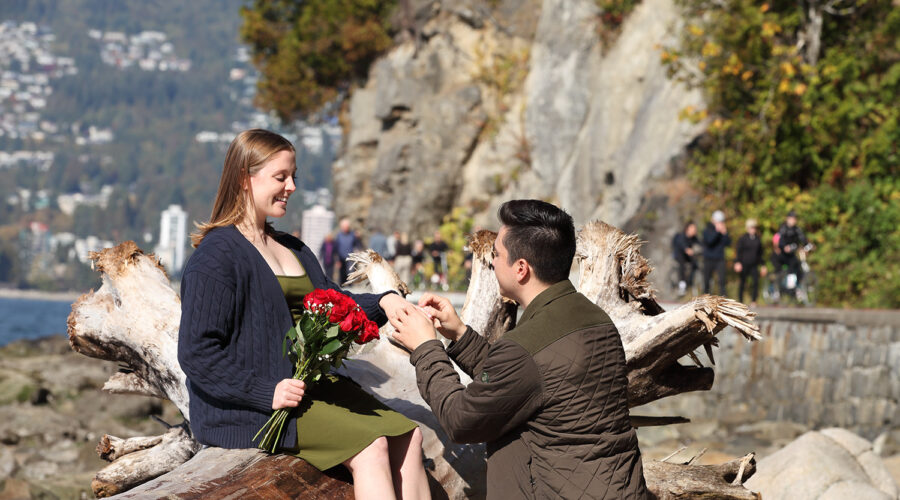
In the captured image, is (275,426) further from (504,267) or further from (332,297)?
(504,267)

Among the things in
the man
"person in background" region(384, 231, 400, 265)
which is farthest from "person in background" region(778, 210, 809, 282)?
the man

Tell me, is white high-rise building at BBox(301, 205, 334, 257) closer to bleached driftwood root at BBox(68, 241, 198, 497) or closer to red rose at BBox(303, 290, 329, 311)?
bleached driftwood root at BBox(68, 241, 198, 497)

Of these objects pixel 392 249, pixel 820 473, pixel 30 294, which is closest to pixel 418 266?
pixel 392 249

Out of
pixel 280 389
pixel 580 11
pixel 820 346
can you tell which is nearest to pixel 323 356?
pixel 280 389

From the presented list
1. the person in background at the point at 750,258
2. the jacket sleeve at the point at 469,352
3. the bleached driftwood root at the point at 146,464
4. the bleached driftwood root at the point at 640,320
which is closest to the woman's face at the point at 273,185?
the jacket sleeve at the point at 469,352

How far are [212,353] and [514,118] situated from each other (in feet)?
81.8

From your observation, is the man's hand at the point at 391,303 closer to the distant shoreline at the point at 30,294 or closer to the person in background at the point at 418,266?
the person in background at the point at 418,266

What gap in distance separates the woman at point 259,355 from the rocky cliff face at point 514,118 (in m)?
16.1

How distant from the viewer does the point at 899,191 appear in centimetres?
1664

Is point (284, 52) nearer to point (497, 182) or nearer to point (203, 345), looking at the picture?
point (497, 182)

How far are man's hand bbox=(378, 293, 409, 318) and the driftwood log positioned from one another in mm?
609

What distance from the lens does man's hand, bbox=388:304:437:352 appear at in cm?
400

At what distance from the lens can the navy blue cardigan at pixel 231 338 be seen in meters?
3.85

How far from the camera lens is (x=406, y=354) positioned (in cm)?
534
